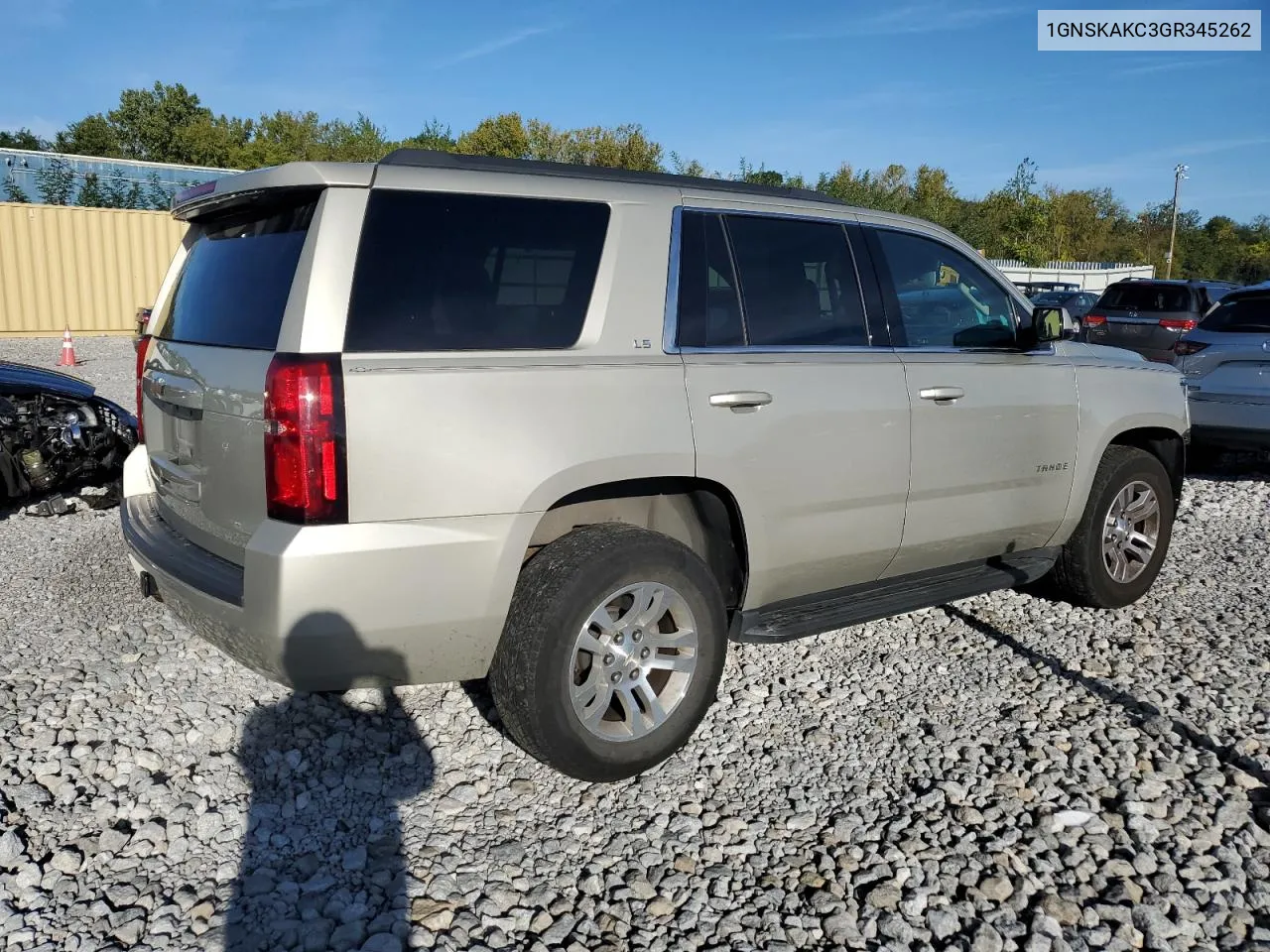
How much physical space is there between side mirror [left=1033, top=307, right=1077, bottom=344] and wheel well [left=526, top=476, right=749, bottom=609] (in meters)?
1.93

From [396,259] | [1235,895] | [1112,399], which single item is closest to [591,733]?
[396,259]

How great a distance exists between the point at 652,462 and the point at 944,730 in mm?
1646

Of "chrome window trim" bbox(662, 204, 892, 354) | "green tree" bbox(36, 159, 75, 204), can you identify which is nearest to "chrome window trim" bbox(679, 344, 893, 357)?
"chrome window trim" bbox(662, 204, 892, 354)

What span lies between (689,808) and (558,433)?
1.33 metres

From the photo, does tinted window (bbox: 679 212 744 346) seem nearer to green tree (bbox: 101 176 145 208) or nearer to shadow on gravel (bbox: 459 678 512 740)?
shadow on gravel (bbox: 459 678 512 740)

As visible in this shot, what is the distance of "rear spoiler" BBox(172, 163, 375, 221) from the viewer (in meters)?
3.01

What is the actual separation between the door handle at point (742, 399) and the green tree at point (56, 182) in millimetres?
24392

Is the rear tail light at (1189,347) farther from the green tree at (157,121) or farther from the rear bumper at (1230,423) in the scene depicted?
the green tree at (157,121)

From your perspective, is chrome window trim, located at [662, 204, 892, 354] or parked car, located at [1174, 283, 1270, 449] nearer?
chrome window trim, located at [662, 204, 892, 354]

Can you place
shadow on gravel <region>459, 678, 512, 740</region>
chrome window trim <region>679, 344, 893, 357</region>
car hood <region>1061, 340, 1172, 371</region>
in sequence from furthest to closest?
car hood <region>1061, 340, 1172, 371</region>, shadow on gravel <region>459, 678, 512, 740</region>, chrome window trim <region>679, 344, 893, 357</region>

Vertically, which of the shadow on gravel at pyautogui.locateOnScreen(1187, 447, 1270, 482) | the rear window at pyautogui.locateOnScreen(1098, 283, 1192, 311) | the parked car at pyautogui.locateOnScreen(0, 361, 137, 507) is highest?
the rear window at pyautogui.locateOnScreen(1098, 283, 1192, 311)

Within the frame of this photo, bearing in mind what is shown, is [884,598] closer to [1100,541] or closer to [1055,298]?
[1100,541]

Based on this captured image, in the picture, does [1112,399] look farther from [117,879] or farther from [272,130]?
[272,130]

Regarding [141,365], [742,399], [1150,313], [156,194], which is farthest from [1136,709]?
[156,194]
